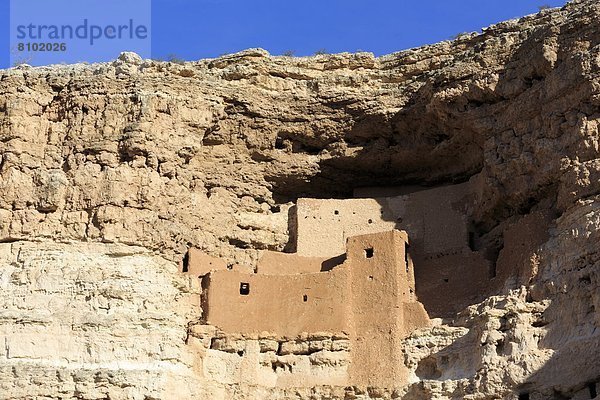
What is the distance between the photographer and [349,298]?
22.8 metres

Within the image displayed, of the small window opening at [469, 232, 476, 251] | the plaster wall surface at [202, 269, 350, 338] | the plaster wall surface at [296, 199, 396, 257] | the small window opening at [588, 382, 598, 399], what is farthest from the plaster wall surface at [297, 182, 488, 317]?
the small window opening at [588, 382, 598, 399]

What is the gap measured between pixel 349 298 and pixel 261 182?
436 cm

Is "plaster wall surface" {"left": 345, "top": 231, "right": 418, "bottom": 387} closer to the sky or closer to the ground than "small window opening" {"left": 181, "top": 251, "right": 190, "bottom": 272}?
closer to the ground

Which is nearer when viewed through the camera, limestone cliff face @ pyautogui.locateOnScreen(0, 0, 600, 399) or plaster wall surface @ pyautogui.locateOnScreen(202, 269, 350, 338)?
limestone cliff face @ pyautogui.locateOnScreen(0, 0, 600, 399)

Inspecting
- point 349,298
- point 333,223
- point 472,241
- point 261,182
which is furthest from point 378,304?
point 261,182

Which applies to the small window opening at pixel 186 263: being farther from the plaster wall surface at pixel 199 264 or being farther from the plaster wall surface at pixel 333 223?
the plaster wall surface at pixel 333 223

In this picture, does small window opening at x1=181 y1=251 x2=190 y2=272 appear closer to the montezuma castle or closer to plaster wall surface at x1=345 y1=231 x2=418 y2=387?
the montezuma castle

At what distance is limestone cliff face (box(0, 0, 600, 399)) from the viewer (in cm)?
2097

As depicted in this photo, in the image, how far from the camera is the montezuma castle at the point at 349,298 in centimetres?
2223

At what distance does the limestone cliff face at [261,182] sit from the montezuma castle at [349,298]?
0.32 m

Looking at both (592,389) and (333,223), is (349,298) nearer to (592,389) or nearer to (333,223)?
(333,223)

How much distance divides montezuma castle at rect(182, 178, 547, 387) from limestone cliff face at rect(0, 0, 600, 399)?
32cm

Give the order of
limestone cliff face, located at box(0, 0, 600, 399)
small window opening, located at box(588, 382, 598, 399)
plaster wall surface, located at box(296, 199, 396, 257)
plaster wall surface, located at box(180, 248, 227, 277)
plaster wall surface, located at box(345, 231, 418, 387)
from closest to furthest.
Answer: small window opening, located at box(588, 382, 598, 399)
limestone cliff face, located at box(0, 0, 600, 399)
plaster wall surface, located at box(345, 231, 418, 387)
plaster wall surface, located at box(180, 248, 227, 277)
plaster wall surface, located at box(296, 199, 396, 257)

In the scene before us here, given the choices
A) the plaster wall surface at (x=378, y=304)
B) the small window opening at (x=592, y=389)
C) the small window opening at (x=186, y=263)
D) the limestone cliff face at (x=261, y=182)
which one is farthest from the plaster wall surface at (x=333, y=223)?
the small window opening at (x=592, y=389)
